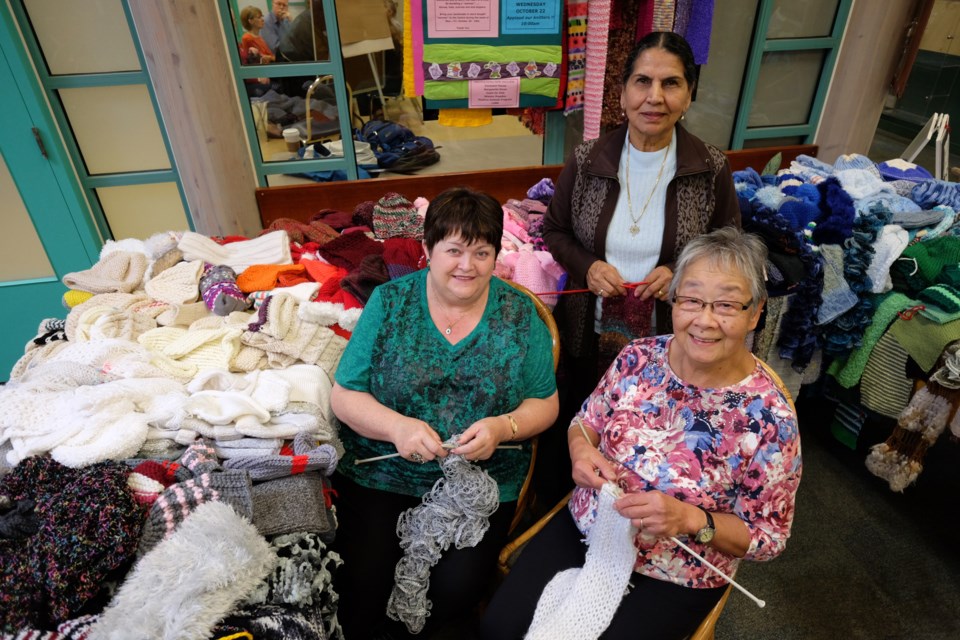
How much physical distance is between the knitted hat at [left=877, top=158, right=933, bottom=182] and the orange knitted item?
267 cm

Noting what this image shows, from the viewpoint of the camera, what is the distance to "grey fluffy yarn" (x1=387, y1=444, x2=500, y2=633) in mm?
1507

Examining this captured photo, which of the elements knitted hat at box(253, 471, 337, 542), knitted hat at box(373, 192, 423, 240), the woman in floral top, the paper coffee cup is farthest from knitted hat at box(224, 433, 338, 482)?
the paper coffee cup

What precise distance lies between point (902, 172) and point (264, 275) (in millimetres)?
2857

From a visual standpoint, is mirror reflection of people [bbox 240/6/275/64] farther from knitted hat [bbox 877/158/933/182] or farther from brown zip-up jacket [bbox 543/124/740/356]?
knitted hat [bbox 877/158/933/182]

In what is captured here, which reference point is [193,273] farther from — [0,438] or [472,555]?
[472,555]

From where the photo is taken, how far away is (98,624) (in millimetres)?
1053

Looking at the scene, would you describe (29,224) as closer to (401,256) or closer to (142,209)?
(142,209)

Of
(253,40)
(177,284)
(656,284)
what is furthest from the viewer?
(253,40)

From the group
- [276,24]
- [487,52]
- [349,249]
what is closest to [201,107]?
[276,24]

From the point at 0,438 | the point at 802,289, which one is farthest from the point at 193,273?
the point at 802,289

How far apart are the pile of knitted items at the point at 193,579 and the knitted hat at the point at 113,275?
1218mm

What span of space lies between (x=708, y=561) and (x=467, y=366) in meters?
0.77

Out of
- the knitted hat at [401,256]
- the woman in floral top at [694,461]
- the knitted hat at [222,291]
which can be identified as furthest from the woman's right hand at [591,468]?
the knitted hat at [222,291]

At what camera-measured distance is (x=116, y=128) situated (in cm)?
294
